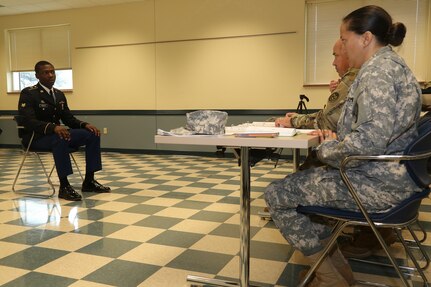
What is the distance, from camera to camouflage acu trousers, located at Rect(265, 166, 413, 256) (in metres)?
1.38

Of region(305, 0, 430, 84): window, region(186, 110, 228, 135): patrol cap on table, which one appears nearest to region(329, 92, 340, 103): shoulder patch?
region(186, 110, 228, 135): patrol cap on table

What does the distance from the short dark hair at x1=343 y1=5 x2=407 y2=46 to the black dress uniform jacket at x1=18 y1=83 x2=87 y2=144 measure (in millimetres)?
2818

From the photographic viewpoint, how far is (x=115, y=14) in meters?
7.31

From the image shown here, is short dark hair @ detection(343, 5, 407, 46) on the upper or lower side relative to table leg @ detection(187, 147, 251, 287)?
upper

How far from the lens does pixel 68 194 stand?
3.56 m

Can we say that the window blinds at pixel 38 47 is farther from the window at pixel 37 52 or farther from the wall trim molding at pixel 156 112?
the wall trim molding at pixel 156 112

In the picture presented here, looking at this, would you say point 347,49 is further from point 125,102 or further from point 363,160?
point 125,102

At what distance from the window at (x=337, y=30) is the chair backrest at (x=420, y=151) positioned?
4.84 metres

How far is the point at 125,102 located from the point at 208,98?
5.50 feet

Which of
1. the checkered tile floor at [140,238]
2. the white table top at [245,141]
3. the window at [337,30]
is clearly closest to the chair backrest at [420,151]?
the white table top at [245,141]

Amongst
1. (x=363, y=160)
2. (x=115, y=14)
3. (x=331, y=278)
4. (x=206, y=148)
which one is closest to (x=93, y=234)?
(x=331, y=278)

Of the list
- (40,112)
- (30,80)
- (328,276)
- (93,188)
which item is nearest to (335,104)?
(328,276)

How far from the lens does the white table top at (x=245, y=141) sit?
1.34m

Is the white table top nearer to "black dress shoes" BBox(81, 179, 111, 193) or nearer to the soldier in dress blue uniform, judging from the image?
the soldier in dress blue uniform
